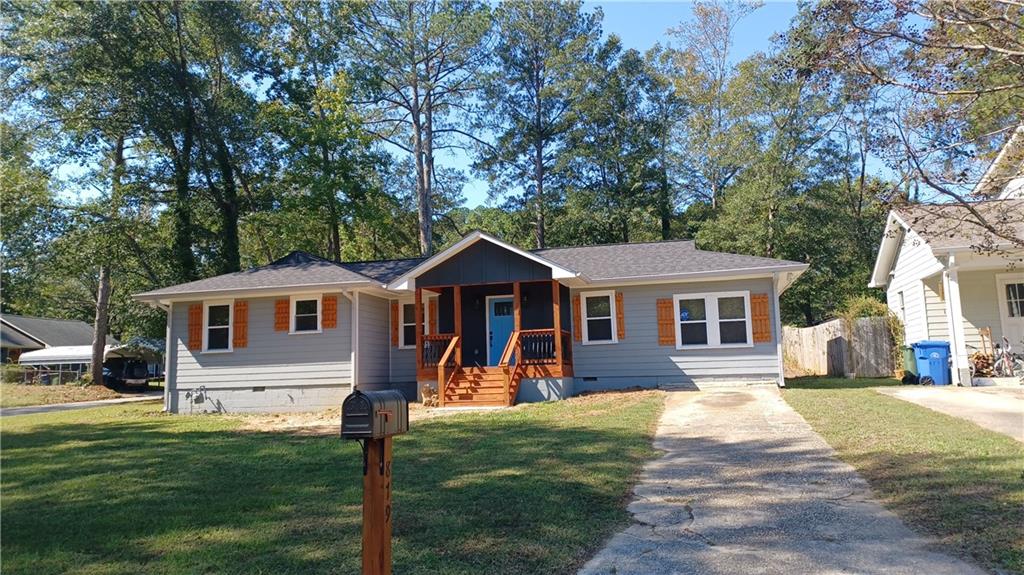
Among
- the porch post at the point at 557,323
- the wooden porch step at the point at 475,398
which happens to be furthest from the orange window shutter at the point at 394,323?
the porch post at the point at 557,323

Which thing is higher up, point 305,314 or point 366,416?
point 305,314

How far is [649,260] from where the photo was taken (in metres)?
16.2

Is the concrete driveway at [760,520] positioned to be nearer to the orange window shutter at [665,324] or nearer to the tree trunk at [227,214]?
the orange window shutter at [665,324]

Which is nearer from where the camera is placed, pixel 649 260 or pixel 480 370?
pixel 480 370

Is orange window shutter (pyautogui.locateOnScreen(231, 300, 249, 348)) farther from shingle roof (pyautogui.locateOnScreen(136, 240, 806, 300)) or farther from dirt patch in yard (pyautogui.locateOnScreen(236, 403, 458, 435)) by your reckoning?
dirt patch in yard (pyautogui.locateOnScreen(236, 403, 458, 435))

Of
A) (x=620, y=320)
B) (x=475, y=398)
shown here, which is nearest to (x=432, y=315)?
(x=475, y=398)

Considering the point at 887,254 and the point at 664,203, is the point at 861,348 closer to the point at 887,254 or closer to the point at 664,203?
the point at 887,254

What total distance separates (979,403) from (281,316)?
14234 millimetres

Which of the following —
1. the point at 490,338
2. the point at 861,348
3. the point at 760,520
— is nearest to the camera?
the point at 760,520

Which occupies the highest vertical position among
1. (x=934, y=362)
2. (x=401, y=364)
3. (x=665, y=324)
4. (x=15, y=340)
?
(x=15, y=340)

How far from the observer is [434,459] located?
744cm

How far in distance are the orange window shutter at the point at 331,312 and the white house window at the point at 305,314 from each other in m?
0.24

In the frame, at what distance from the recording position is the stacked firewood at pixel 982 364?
1382 centimetres

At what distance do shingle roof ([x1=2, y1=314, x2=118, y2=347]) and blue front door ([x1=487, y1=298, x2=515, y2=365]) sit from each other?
99.8ft
